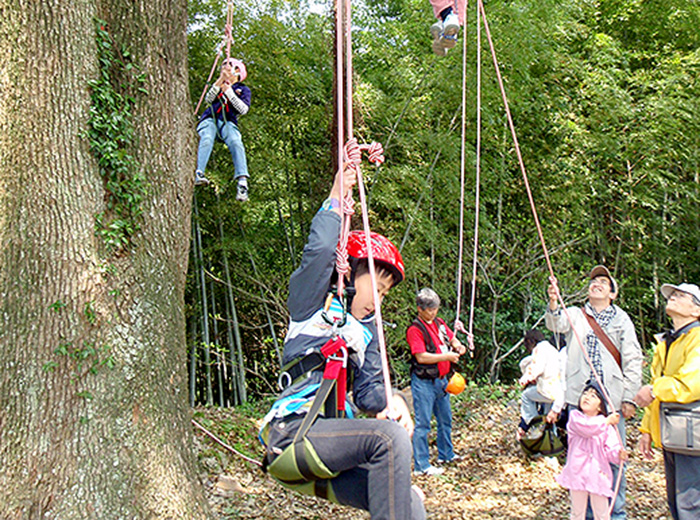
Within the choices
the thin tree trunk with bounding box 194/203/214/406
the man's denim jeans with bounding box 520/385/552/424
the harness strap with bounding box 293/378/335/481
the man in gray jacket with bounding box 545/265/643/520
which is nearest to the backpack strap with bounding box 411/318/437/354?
the man's denim jeans with bounding box 520/385/552/424

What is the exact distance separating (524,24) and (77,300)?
6.23m

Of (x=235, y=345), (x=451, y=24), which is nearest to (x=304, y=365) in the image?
(x=451, y=24)

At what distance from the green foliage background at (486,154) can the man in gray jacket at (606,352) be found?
3.42m

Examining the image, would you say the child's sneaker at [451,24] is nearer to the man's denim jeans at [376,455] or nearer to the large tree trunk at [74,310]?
the large tree trunk at [74,310]

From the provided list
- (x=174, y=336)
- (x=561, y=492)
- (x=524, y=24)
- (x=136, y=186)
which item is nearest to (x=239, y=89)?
(x=136, y=186)

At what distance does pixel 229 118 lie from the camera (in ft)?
13.8

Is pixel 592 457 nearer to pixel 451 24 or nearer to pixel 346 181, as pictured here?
pixel 346 181

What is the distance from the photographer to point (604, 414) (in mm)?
3377

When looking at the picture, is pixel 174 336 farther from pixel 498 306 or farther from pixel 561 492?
pixel 498 306

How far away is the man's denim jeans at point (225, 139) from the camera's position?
4082 mm

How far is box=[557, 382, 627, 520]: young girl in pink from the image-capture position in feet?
10.7

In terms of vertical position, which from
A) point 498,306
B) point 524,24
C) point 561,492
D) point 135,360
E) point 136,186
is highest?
point 524,24

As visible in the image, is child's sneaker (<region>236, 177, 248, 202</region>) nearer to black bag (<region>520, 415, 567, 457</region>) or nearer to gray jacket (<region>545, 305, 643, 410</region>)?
gray jacket (<region>545, 305, 643, 410</region>)

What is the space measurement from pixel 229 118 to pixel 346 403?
280 centimetres
